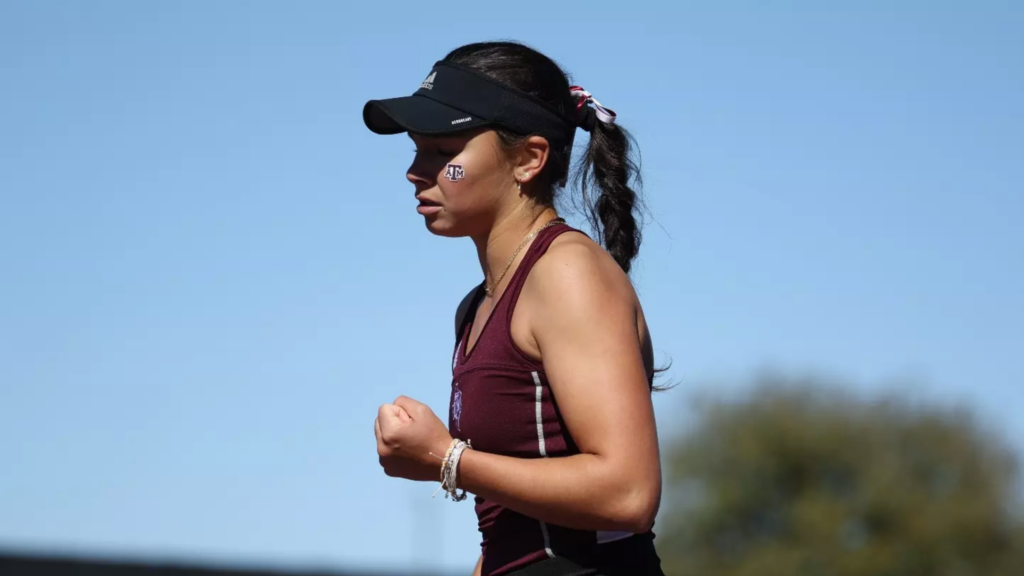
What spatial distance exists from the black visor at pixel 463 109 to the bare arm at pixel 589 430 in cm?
49

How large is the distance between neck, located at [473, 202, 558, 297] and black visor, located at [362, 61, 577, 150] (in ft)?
0.63

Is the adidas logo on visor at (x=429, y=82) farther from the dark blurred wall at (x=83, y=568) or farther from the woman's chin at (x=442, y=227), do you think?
the dark blurred wall at (x=83, y=568)

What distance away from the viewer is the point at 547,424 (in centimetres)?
295

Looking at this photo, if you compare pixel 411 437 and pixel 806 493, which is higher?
pixel 806 493

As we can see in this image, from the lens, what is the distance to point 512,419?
9.77 feet

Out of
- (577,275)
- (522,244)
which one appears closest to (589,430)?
(577,275)

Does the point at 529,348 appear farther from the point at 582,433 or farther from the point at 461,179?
the point at 461,179

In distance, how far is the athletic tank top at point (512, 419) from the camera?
296 centimetres

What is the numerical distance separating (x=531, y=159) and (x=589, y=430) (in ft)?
2.63

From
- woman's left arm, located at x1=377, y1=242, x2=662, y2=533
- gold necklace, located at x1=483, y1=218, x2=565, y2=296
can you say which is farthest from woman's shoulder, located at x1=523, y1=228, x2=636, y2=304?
gold necklace, located at x1=483, y1=218, x2=565, y2=296

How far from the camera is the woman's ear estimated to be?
328cm

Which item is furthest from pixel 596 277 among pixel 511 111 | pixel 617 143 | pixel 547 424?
pixel 617 143

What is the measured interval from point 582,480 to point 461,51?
124 centimetres

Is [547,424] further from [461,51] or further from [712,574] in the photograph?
[712,574]
